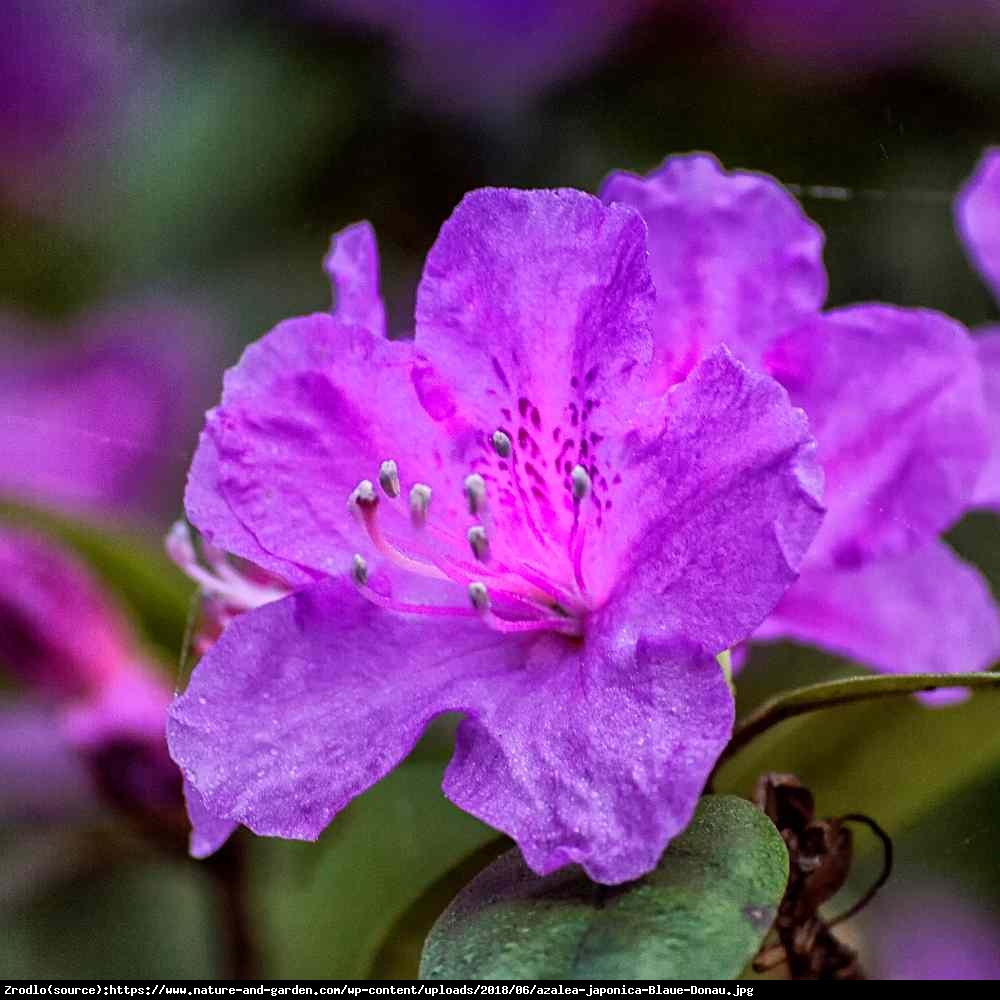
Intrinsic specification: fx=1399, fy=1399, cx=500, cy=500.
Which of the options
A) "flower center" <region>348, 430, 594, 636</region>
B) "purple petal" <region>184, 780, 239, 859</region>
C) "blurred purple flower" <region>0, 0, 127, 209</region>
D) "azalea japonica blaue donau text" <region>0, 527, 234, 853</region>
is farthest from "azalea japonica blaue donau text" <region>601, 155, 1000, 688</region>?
"blurred purple flower" <region>0, 0, 127, 209</region>

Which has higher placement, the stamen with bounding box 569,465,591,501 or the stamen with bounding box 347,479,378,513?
the stamen with bounding box 569,465,591,501

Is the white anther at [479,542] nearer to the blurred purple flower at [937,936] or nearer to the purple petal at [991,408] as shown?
the purple petal at [991,408]

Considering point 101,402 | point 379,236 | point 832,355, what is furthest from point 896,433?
point 101,402

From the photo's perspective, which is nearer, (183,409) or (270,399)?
(270,399)

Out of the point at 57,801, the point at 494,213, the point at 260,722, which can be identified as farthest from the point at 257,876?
the point at 494,213

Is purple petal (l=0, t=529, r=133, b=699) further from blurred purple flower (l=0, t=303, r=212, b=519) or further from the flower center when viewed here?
the flower center

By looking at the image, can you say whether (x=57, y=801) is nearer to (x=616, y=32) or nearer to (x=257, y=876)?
(x=257, y=876)

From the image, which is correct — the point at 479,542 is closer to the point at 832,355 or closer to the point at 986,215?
the point at 832,355
